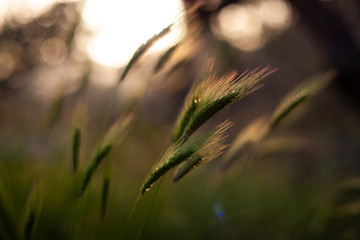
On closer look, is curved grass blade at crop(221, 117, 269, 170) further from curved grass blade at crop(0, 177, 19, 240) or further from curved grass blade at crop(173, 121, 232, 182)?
curved grass blade at crop(0, 177, 19, 240)

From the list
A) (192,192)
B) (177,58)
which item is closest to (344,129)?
(192,192)

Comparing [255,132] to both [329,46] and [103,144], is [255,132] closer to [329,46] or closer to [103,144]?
[103,144]

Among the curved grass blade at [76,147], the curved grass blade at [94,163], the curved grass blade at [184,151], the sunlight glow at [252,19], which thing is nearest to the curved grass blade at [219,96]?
the curved grass blade at [184,151]

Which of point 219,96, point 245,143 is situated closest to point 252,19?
point 245,143

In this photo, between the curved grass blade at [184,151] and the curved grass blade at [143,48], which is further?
the curved grass blade at [143,48]

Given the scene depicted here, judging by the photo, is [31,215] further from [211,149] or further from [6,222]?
Result: [211,149]

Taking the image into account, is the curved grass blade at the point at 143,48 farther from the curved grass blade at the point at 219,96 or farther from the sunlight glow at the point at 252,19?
the sunlight glow at the point at 252,19
